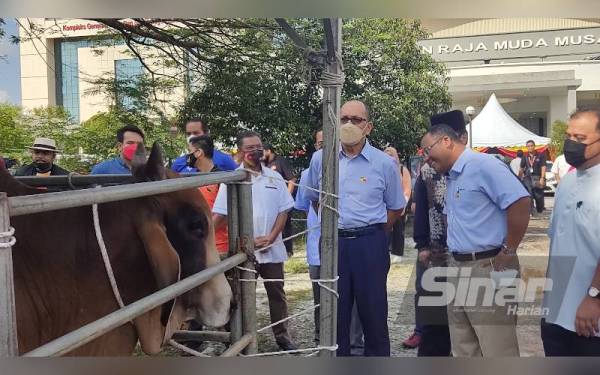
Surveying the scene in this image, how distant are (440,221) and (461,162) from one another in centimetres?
76

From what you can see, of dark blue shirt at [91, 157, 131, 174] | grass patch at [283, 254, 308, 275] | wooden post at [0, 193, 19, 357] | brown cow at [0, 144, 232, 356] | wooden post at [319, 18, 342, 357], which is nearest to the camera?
wooden post at [0, 193, 19, 357]

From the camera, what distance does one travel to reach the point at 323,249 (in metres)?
3.12

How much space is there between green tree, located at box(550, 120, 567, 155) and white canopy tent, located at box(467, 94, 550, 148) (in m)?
0.13

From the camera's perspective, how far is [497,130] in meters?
3.20

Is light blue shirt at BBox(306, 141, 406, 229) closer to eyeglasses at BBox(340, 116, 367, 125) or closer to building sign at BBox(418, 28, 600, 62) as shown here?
eyeglasses at BBox(340, 116, 367, 125)

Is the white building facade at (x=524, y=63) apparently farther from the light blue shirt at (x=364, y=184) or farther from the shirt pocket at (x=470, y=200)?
the light blue shirt at (x=364, y=184)

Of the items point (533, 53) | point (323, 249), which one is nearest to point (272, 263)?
point (323, 249)

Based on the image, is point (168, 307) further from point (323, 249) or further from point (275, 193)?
point (275, 193)

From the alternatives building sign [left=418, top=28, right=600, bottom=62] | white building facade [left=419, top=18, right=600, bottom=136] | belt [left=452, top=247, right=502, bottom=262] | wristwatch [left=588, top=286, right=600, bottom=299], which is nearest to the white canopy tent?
white building facade [left=419, top=18, right=600, bottom=136]

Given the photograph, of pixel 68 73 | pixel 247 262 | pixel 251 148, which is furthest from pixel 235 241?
pixel 68 73

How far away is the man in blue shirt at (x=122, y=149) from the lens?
3652 mm

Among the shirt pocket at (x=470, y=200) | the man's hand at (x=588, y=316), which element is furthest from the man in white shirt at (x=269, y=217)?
the man's hand at (x=588, y=316)

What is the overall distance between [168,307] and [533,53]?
2.23m

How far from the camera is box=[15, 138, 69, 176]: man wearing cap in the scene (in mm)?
3942
